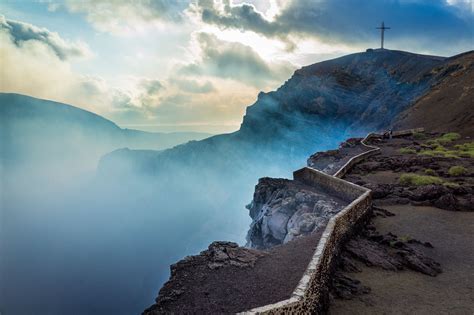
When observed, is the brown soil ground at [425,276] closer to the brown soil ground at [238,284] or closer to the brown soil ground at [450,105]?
the brown soil ground at [238,284]

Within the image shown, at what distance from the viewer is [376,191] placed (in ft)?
74.1

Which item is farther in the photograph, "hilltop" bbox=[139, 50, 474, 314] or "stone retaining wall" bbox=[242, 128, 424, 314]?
"hilltop" bbox=[139, 50, 474, 314]

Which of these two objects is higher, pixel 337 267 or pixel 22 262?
pixel 337 267

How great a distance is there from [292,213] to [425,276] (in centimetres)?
960

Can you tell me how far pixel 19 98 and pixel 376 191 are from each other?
21225 centimetres

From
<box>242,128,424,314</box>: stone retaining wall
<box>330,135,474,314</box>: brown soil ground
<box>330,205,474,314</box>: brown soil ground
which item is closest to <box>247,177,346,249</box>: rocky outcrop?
<box>242,128,424,314</box>: stone retaining wall

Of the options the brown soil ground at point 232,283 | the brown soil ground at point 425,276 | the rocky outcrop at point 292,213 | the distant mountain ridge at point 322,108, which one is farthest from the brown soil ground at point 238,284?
the distant mountain ridge at point 322,108

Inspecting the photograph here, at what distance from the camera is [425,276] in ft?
41.1

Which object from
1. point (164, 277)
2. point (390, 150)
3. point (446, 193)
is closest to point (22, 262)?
point (164, 277)

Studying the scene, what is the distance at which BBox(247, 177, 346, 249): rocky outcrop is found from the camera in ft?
58.9

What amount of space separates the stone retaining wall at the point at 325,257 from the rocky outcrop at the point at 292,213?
3.31ft

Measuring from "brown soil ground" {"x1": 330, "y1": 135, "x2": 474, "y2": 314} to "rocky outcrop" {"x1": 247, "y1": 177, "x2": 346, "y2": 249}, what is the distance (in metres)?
2.97

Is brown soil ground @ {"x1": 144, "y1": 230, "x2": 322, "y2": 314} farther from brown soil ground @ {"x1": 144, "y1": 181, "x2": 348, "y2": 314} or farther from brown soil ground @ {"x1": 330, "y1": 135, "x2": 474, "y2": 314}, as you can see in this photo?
brown soil ground @ {"x1": 330, "y1": 135, "x2": 474, "y2": 314}

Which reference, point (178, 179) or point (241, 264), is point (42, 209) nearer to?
point (178, 179)
